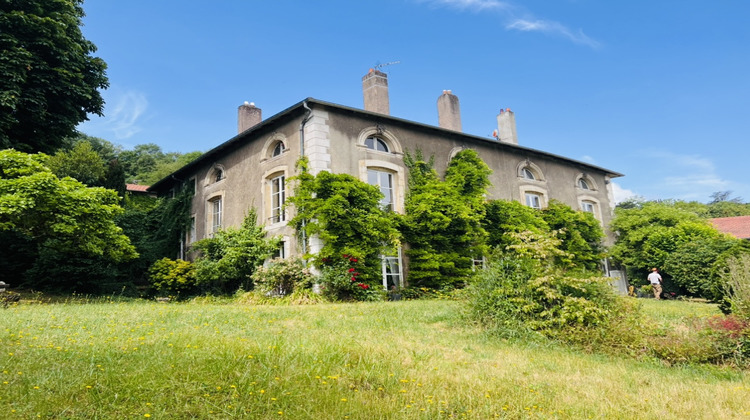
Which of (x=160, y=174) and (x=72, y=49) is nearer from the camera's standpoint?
(x=72, y=49)

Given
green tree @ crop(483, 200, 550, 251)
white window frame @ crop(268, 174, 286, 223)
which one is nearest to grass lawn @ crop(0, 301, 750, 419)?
white window frame @ crop(268, 174, 286, 223)

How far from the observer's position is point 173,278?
632 inches

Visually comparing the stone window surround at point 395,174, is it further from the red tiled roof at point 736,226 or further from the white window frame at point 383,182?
the red tiled roof at point 736,226

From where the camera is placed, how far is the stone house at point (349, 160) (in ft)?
45.5

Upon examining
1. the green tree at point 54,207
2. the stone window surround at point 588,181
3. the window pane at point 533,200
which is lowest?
the green tree at point 54,207

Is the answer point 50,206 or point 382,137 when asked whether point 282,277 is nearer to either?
point 382,137

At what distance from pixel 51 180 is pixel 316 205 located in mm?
6057

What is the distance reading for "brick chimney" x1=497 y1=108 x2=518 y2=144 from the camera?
20688 mm

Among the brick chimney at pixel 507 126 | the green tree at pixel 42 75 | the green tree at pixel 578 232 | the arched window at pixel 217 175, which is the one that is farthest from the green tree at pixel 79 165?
the green tree at pixel 578 232

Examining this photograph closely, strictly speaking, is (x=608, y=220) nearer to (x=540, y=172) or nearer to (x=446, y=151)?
(x=540, y=172)

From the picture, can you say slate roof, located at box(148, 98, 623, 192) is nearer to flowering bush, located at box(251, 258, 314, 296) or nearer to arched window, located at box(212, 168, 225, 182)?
arched window, located at box(212, 168, 225, 182)

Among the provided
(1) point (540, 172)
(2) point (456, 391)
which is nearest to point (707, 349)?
(2) point (456, 391)

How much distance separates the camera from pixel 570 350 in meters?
6.34

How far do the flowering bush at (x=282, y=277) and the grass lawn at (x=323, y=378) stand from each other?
232 inches
